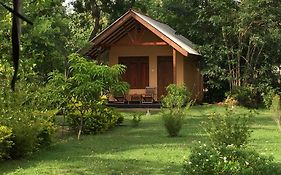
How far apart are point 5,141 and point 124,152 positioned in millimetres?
2550

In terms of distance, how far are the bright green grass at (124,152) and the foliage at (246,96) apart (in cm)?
882

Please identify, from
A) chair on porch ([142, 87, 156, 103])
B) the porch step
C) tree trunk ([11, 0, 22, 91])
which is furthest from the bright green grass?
chair on porch ([142, 87, 156, 103])

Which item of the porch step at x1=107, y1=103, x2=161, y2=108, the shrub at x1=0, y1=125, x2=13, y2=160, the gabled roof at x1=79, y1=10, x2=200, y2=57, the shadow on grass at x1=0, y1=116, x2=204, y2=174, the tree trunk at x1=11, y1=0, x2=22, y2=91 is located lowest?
the shadow on grass at x1=0, y1=116, x2=204, y2=174

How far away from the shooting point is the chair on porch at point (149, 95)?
982 inches

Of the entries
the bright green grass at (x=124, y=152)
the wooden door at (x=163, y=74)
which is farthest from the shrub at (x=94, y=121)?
the wooden door at (x=163, y=74)

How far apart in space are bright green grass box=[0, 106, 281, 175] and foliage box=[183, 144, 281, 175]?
6.60 feet

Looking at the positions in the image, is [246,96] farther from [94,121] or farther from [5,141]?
[5,141]

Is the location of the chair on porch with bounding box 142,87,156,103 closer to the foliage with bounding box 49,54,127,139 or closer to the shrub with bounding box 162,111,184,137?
the foliage with bounding box 49,54,127,139

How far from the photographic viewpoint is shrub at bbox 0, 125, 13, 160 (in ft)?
30.0

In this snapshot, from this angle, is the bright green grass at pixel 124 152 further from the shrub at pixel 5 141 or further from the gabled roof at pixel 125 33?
the gabled roof at pixel 125 33

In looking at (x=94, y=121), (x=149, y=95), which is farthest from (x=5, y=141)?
(x=149, y=95)

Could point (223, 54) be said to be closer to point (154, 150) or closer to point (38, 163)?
point (154, 150)

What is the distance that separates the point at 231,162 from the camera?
568 centimetres

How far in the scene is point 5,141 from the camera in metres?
9.23
